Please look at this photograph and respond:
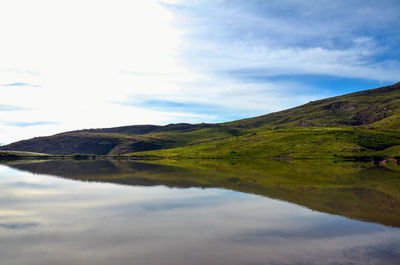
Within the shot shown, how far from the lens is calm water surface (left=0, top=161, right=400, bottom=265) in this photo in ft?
51.4

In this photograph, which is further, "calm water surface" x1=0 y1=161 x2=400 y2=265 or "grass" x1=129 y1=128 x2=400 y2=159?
"grass" x1=129 y1=128 x2=400 y2=159

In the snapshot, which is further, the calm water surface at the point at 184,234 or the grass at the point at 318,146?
the grass at the point at 318,146

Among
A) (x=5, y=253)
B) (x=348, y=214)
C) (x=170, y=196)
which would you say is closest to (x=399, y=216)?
(x=348, y=214)

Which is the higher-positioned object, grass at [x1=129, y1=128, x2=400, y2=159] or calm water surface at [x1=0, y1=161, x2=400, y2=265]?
grass at [x1=129, y1=128, x2=400, y2=159]

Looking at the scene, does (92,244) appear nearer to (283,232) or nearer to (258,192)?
(283,232)

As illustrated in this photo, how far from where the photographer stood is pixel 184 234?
19578mm

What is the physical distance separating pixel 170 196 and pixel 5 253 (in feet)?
67.2

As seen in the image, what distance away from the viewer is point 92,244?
17.6 meters

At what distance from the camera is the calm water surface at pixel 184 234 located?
617 inches

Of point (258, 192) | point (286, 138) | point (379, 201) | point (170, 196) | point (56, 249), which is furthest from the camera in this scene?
point (286, 138)

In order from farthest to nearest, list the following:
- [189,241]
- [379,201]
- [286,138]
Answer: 1. [286,138]
2. [379,201]
3. [189,241]

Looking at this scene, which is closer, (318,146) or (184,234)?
(184,234)

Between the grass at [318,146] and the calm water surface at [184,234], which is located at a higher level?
the grass at [318,146]

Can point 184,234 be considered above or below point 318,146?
below
